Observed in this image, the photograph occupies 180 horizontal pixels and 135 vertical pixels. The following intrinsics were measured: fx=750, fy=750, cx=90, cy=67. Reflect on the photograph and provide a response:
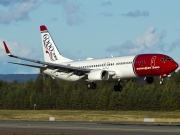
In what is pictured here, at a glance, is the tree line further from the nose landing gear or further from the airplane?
the nose landing gear

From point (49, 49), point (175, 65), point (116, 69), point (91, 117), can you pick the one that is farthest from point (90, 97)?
point (175, 65)

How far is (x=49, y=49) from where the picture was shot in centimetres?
11650

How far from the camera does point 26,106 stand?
199 metres

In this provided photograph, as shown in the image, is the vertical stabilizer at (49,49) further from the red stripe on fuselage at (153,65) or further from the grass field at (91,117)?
the red stripe on fuselage at (153,65)

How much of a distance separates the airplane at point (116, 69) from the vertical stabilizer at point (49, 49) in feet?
12.6

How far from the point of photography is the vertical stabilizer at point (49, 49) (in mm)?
113994

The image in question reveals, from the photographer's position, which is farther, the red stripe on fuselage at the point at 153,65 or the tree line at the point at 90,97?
the tree line at the point at 90,97

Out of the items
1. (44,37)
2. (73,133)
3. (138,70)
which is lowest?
(73,133)

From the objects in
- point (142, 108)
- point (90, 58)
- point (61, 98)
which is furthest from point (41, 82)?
point (90, 58)

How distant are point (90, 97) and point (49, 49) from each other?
253 ft

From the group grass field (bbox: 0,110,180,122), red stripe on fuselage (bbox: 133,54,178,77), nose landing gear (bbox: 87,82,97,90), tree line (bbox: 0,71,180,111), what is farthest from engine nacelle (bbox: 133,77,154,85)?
tree line (bbox: 0,71,180,111)

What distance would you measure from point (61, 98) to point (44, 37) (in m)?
74.3

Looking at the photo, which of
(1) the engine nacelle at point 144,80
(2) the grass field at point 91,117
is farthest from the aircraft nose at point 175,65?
(2) the grass field at point 91,117

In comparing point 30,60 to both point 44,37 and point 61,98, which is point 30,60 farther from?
point 61,98
